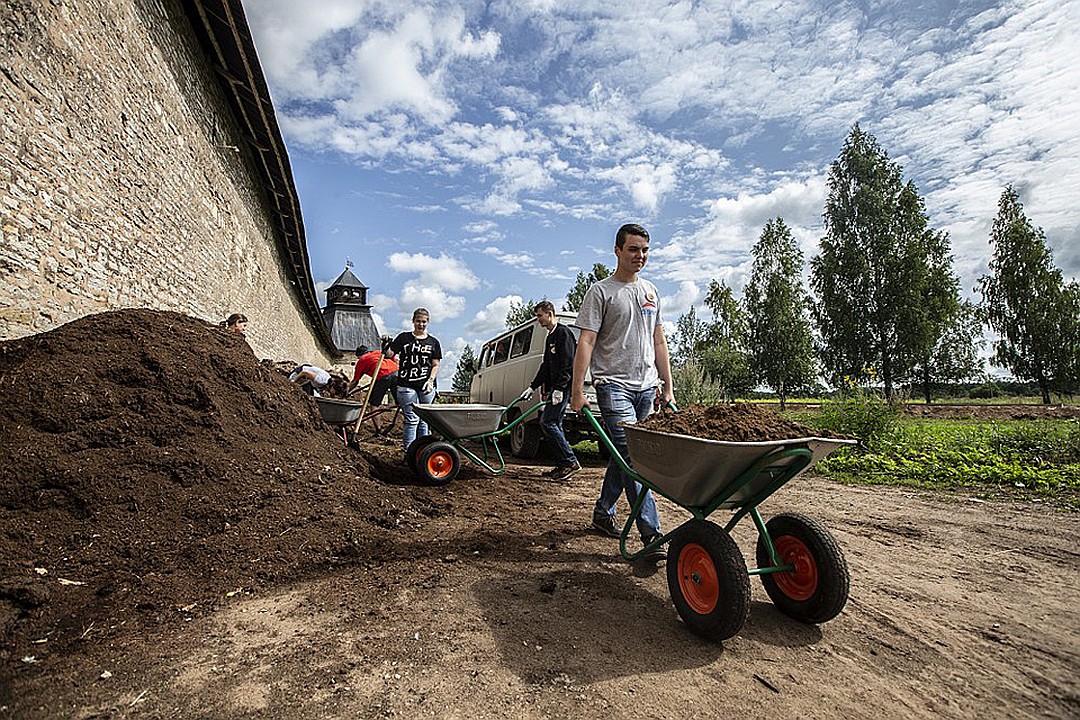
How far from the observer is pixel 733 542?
2002mm

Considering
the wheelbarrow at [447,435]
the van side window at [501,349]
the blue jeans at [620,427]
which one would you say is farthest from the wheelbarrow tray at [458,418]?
the van side window at [501,349]

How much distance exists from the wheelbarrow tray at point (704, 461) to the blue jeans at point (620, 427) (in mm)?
402

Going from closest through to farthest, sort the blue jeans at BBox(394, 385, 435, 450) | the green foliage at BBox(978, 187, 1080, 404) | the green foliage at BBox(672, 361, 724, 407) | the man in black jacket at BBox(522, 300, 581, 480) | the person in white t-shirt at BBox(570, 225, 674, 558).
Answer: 1. the person in white t-shirt at BBox(570, 225, 674, 558)
2. the blue jeans at BBox(394, 385, 435, 450)
3. the man in black jacket at BBox(522, 300, 581, 480)
4. the green foliage at BBox(672, 361, 724, 407)
5. the green foliage at BBox(978, 187, 1080, 404)

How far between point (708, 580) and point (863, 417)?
266 inches

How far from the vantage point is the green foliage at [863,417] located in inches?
296

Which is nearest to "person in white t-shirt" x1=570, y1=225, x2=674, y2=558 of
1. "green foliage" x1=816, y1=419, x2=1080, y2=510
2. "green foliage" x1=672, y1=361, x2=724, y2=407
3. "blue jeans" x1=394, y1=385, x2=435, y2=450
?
"blue jeans" x1=394, y1=385, x2=435, y2=450

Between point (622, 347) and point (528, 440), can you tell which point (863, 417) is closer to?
point (528, 440)

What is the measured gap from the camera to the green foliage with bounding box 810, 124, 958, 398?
68.9 feet

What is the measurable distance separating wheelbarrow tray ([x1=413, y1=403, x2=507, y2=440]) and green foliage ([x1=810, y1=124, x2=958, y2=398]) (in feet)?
67.8

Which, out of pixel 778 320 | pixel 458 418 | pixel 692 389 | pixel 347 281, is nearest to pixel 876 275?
pixel 778 320

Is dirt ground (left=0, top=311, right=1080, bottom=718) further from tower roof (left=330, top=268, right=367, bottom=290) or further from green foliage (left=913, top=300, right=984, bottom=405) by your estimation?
tower roof (left=330, top=268, right=367, bottom=290)

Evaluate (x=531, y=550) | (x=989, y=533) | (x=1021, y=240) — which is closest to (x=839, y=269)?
(x=1021, y=240)

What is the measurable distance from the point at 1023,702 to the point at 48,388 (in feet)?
15.1

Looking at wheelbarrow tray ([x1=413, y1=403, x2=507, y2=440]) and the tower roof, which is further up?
the tower roof
